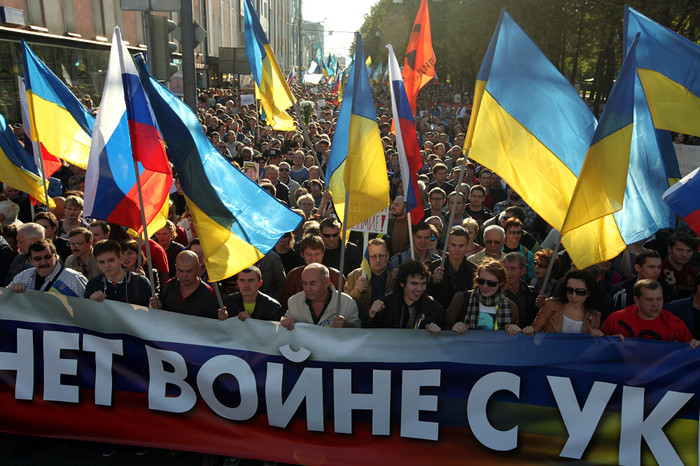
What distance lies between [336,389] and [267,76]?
625cm

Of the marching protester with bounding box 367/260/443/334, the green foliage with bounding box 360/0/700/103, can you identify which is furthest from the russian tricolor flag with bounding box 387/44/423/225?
the green foliage with bounding box 360/0/700/103

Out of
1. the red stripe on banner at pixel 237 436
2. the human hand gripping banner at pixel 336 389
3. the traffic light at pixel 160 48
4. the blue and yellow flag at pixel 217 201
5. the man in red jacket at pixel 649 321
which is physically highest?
the traffic light at pixel 160 48

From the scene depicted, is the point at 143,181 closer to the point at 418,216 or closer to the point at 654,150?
the point at 418,216

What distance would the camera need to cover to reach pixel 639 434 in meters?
3.90

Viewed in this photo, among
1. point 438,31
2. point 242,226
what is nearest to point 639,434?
point 242,226

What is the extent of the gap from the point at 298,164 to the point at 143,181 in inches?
221

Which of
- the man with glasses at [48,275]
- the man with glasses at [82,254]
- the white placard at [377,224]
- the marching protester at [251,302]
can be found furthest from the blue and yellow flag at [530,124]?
the man with glasses at [82,254]

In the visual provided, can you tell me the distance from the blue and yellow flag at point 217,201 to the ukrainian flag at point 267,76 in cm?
451

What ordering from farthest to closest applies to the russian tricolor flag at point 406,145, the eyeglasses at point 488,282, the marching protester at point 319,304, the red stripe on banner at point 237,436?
the russian tricolor flag at point 406,145
the marching protester at point 319,304
the eyeglasses at point 488,282
the red stripe on banner at point 237,436

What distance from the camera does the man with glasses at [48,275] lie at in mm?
4945

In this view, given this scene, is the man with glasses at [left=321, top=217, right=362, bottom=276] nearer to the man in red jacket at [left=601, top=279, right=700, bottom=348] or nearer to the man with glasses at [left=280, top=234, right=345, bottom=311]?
the man with glasses at [left=280, top=234, right=345, bottom=311]

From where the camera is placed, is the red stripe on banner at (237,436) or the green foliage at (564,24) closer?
the red stripe on banner at (237,436)

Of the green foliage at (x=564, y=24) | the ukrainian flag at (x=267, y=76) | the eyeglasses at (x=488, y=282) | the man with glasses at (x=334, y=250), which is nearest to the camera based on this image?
the eyeglasses at (x=488, y=282)

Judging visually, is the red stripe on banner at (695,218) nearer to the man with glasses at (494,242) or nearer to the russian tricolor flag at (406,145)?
the man with glasses at (494,242)
